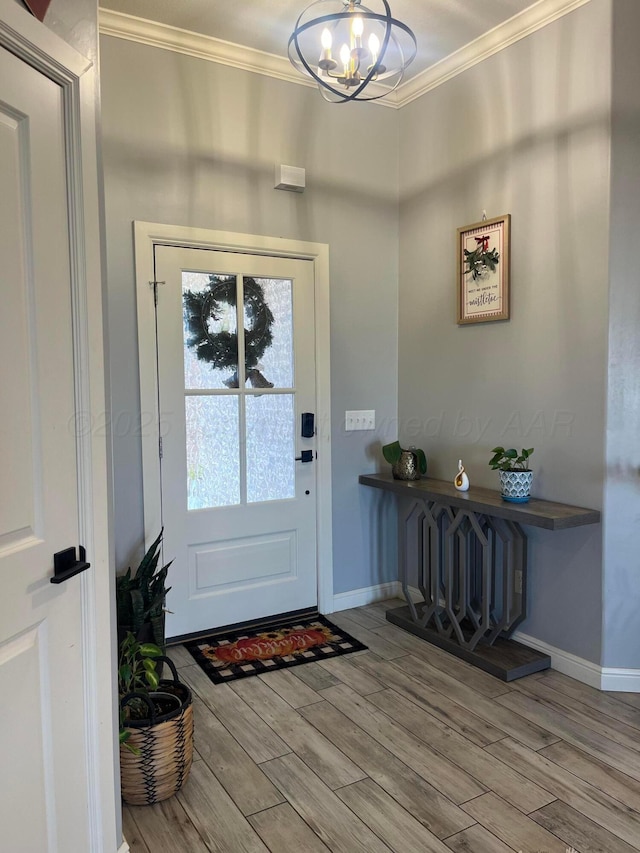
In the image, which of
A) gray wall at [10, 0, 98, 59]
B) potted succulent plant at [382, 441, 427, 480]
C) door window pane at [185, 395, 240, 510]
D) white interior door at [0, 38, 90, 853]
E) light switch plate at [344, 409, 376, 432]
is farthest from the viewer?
light switch plate at [344, 409, 376, 432]

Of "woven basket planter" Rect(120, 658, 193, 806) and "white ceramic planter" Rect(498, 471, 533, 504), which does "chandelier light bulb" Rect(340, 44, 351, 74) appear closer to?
"white ceramic planter" Rect(498, 471, 533, 504)

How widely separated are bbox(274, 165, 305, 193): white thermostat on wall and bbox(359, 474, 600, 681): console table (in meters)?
1.67

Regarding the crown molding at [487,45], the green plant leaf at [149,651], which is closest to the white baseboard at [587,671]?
the green plant leaf at [149,651]

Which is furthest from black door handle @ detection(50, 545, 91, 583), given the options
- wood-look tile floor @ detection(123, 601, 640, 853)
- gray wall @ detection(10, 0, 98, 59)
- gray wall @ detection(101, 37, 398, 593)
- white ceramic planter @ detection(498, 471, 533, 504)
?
white ceramic planter @ detection(498, 471, 533, 504)

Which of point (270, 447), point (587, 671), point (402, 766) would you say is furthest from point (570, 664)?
point (270, 447)

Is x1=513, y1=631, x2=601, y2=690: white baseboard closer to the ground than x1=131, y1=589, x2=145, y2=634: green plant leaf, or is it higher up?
closer to the ground

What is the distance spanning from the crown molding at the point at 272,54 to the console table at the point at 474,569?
2.16 metres

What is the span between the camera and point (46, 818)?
144 centimetres

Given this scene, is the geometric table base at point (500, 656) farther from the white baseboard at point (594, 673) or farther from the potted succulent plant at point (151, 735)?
the potted succulent plant at point (151, 735)

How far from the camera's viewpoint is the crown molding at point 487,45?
270 centimetres

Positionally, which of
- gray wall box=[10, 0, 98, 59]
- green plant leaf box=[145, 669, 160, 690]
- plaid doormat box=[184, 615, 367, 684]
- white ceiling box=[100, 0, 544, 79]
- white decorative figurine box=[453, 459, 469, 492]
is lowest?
plaid doormat box=[184, 615, 367, 684]

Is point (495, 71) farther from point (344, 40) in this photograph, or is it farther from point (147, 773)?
point (147, 773)

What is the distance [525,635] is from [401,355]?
5.57 feet

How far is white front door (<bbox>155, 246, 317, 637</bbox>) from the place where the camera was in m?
3.08
